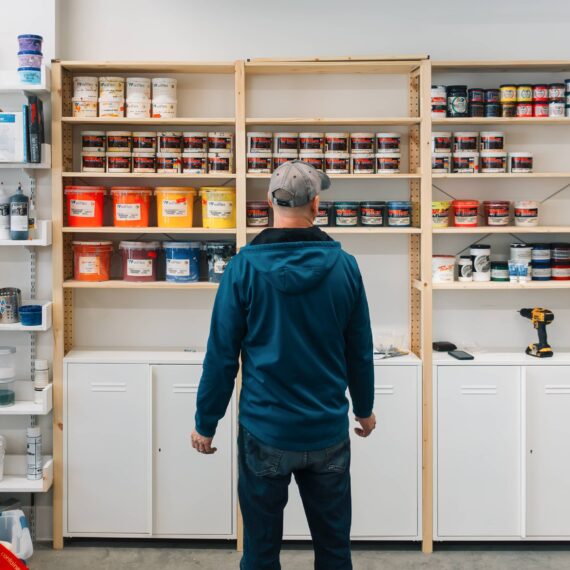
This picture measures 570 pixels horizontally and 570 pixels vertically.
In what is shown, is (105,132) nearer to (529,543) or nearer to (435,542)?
(435,542)

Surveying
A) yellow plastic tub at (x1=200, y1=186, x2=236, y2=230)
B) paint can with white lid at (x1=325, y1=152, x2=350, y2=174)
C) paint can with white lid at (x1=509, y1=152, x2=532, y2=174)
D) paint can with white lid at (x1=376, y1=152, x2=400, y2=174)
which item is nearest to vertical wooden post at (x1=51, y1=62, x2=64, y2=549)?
yellow plastic tub at (x1=200, y1=186, x2=236, y2=230)

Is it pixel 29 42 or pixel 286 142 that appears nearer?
pixel 29 42

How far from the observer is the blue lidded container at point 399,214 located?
12.1 feet

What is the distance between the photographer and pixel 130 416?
12.2ft

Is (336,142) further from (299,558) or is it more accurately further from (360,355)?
(299,558)

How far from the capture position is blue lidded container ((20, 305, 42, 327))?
3.61 meters

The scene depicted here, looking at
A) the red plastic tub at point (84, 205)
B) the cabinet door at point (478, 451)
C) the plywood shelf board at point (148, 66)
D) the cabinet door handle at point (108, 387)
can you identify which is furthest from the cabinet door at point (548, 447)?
the red plastic tub at point (84, 205)

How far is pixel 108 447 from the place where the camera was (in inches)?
→ 147

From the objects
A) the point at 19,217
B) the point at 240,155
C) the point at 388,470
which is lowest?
the point at 388,470

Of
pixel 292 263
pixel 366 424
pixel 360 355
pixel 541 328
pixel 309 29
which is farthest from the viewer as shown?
pixel 309 29

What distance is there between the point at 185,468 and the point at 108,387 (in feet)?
1.80

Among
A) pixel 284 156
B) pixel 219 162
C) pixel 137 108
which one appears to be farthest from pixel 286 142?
pixel 137 108

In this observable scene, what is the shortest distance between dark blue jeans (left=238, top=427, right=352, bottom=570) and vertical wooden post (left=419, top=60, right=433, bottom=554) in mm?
1312

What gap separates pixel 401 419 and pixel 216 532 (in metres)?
1.07
